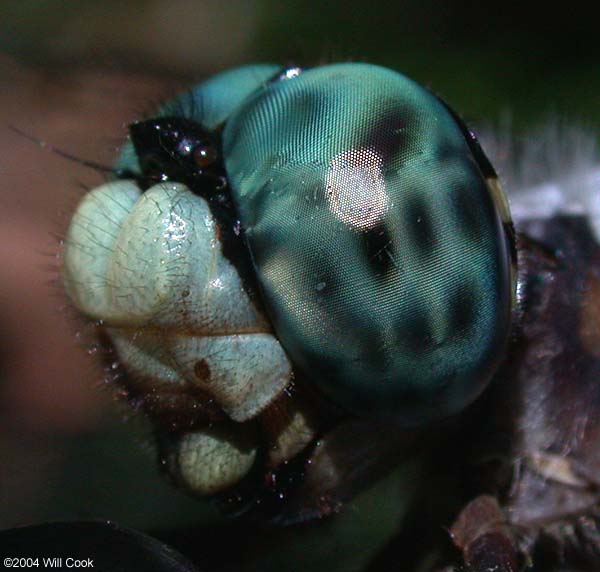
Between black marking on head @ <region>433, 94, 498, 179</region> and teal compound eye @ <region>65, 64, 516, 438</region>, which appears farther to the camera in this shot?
black marking on head @ <region>433, 94, 498, 179</region>

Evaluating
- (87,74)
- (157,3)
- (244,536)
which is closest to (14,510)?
(244,536)

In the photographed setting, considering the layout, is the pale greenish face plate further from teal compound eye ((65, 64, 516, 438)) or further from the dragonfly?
the dragonfly

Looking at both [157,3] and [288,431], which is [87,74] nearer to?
[157,3]

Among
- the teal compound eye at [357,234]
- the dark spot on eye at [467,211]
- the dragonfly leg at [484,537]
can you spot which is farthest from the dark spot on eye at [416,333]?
the dragonfly leg at [484,537]

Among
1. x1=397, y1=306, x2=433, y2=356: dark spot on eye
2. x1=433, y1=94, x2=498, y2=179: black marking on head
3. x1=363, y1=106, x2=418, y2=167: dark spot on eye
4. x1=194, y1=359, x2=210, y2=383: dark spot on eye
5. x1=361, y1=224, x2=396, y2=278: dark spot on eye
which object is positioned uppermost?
x1=363, y1=106, x2=418, y2=167: dark spot on eye

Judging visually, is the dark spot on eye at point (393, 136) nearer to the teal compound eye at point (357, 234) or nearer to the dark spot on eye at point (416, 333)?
the teal compound eye at point (357, 234)

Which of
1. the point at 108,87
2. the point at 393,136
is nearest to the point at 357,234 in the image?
the point at 393,136

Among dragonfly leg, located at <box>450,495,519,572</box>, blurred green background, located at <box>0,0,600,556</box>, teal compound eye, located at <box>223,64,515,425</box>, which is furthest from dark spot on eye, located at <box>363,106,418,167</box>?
blurred green background, located at <box>0,0,600,556</box>
